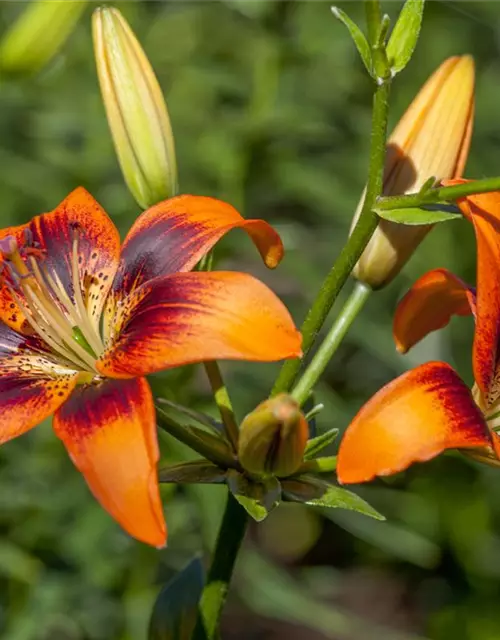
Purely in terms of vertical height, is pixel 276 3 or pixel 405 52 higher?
pixel 405 52

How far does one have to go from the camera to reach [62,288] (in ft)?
4.23

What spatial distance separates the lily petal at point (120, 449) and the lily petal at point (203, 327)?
33 mm

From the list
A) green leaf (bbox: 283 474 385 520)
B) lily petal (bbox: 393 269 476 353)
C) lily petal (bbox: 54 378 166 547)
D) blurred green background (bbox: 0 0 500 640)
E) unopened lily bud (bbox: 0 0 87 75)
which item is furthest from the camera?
blurred green background (bbox: 0 0 500 640)

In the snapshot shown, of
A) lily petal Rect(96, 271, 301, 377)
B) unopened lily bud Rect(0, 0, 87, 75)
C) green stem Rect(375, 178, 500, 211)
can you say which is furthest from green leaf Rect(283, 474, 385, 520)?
unopened lily bud Rect(0, 0, 87, 75)

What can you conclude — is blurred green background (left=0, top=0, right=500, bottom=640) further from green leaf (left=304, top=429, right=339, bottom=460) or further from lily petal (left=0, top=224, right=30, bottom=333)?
Result: green leaf (left=304, top=429, right=339, bottom=460)

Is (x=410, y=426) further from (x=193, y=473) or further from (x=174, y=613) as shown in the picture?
(x=174, y=613)

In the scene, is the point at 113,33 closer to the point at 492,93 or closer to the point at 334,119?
the point at 334,119

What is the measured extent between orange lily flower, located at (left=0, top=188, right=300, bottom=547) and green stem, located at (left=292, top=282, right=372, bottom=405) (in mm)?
135

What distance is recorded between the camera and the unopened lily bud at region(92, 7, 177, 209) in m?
1.26

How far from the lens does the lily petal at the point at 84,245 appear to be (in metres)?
1.27

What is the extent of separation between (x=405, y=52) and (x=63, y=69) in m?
1.41

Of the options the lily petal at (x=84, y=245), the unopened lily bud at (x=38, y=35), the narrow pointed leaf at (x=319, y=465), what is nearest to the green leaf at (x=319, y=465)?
the narrow pointed leaf at (x=319, y=465)

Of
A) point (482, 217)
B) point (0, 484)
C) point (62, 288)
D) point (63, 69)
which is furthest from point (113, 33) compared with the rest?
point (63, 69)

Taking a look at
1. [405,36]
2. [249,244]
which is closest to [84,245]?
[405,36]
